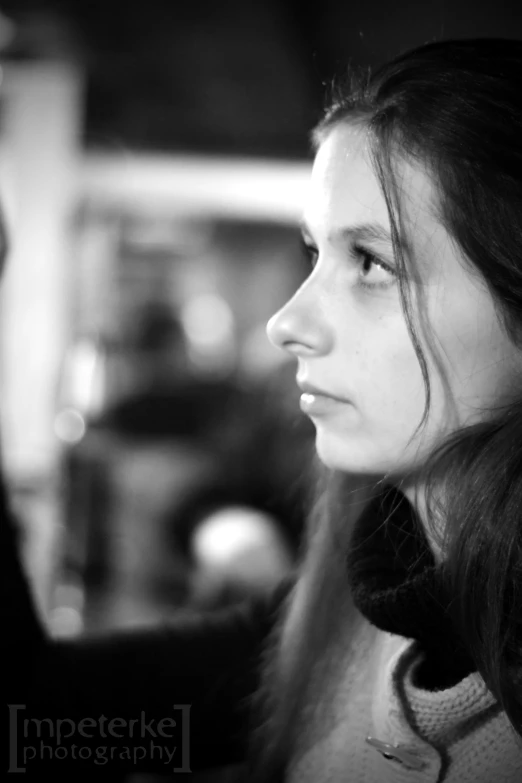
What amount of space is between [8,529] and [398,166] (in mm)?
519

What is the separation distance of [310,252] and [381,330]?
0.63 ft

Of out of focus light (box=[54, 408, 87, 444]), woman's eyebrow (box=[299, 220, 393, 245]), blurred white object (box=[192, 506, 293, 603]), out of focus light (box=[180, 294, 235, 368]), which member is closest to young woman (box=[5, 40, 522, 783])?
woman's eyebrow (box=[299, 220, 393, 245])

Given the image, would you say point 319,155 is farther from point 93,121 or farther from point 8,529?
point 93,121

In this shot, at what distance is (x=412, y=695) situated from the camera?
0.66m

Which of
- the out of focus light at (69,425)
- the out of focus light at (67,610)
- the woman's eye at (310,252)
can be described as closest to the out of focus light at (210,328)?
the out of focus light at (69,425)

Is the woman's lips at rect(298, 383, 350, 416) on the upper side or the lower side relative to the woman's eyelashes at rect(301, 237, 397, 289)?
lower

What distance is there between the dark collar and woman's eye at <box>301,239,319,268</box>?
25 cm

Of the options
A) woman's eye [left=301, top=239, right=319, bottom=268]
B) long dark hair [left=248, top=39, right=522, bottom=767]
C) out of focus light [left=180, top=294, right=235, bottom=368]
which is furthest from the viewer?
out of focus light [left=180, top=294, right=235, bottom=368]

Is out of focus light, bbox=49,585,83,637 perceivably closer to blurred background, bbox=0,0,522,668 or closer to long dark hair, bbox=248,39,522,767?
blurred background, bbox=0,0,522,668

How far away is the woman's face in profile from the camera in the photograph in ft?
2.07

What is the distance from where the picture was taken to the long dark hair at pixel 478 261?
0.59m

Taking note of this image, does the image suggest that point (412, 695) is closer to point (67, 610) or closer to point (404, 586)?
point (404, 586)

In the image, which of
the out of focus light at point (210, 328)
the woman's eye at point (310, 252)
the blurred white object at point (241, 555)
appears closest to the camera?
the woman's eye at point (310, 252)

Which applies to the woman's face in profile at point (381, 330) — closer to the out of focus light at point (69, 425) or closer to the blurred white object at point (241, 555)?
the blurred white object at point (241, 555)
